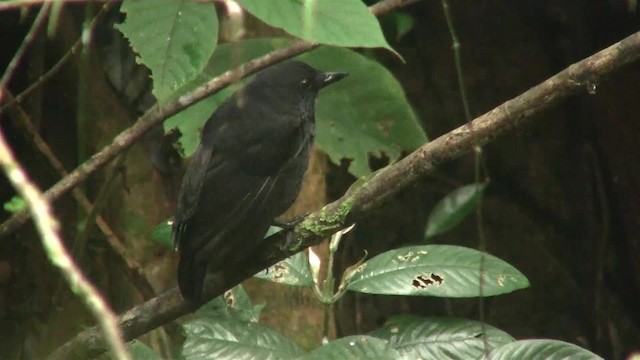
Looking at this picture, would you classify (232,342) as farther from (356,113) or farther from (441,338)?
(356,113)

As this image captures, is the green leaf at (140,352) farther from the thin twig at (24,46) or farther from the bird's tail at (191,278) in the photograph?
the thin twig at (24,46)

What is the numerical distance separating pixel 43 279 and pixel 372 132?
1.44 m

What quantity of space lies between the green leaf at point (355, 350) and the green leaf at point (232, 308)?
303 mm

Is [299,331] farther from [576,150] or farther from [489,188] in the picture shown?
[576,150]

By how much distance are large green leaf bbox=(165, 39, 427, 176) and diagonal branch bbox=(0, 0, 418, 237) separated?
8 cm

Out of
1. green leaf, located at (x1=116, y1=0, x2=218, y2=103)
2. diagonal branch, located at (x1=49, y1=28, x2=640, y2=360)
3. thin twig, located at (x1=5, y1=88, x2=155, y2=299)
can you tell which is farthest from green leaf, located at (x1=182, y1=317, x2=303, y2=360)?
thin twig, located at (x1=5, y1=88, x2=155, y2=299)

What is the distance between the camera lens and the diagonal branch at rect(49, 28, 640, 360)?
1570mm

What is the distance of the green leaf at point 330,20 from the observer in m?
1.34

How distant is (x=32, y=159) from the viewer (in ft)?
10.2

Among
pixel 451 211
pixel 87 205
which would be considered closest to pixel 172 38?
pixel 451 211

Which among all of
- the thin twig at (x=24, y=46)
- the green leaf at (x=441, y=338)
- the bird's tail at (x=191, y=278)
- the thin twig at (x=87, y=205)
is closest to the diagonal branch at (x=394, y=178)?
the bird's tail at (x=191, y=278)

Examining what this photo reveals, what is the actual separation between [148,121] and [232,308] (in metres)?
0.51

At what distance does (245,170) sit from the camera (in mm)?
2285

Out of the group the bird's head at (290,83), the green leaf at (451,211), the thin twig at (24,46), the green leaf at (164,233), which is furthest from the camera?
the bird's head at (290,83)
